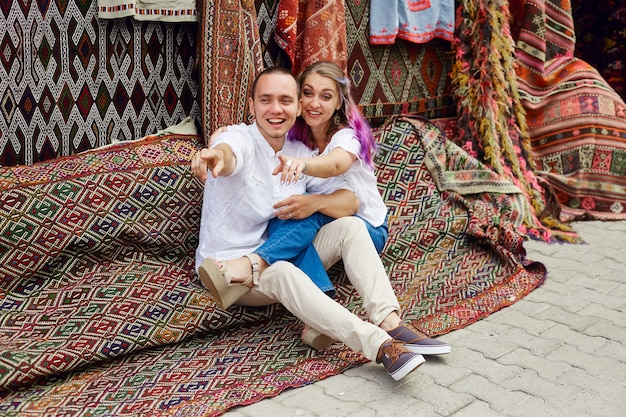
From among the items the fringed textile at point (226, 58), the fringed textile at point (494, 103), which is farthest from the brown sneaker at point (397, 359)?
the fringed textile at point (494, 103)

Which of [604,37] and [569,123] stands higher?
[604,37]

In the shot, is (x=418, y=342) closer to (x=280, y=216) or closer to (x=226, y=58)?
(x=280, y=216)

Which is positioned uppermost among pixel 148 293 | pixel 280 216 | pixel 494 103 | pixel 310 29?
pixel 310 29

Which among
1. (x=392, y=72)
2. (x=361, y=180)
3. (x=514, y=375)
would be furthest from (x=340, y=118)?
(x=392, y=72)

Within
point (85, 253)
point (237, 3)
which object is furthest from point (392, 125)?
point (85, 253)

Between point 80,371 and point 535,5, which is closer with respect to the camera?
point 80,371

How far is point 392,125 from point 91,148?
2043mm

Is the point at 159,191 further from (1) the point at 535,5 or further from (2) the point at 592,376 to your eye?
(1) the point at 535,5

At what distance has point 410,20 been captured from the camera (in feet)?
17.2

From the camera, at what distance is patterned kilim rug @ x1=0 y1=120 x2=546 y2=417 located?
9.95ft

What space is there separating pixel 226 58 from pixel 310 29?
640 mm

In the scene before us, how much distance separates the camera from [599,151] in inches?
225

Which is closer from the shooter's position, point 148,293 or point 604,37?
point 148,293

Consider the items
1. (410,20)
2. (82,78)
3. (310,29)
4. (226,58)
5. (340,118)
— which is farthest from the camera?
(410,20)
